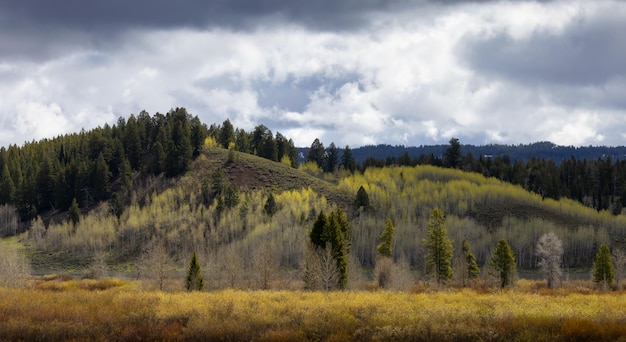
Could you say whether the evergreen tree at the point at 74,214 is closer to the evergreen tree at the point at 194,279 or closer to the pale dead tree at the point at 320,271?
the evergreen tree at the point at 194,279

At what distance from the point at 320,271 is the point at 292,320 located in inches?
1156

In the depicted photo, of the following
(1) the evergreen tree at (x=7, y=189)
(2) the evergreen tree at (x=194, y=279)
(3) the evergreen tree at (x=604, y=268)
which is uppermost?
(1) the evergreen tree at (x=7, y=189)

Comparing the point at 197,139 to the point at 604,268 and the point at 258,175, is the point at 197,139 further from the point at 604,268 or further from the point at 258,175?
the point at 604,268

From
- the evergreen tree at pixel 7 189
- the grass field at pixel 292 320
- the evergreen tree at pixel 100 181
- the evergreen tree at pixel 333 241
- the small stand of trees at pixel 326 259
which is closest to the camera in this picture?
the grass field at pixel 292 320

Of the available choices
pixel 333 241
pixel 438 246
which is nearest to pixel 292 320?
pixel 333 241

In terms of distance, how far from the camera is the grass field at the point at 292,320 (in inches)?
960

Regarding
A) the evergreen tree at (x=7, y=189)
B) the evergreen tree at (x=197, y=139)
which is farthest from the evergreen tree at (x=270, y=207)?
the evergreen tree at (x=7, y=189)

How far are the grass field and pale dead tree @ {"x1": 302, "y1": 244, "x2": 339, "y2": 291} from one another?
2077 centimetres

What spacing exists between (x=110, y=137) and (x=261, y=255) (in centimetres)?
14695

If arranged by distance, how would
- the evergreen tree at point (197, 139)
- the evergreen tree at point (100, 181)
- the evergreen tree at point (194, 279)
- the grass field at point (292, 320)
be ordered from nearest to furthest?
1. the grass field at point (292, 320)
2. the evergreen tree at point (194, 279)
3. the evergreen tree at point (100, 181)
4. the evergreen tree at point (197, 139)

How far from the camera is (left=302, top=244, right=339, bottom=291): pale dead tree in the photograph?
187ft

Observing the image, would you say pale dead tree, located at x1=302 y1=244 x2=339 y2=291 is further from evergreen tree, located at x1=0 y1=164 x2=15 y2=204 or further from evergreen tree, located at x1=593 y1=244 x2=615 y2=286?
evergreen tree, located at x1=0 y1=164 x2=15 y2=204

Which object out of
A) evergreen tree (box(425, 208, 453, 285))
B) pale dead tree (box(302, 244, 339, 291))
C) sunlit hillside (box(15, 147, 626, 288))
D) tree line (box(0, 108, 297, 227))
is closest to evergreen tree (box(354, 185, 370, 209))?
sunlit hillside (box(15, 147, 626, 288))

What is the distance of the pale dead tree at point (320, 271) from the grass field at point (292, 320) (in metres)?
20.8
